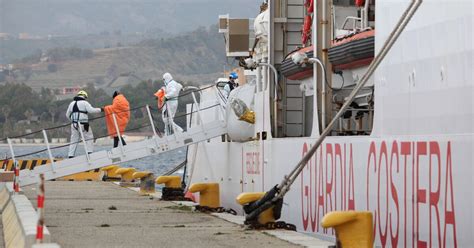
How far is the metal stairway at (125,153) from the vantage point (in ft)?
85.0

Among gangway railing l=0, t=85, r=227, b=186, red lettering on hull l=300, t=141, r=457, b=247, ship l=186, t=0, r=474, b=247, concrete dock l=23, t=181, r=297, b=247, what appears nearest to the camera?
ship l=186, t=0, r=474, b=247

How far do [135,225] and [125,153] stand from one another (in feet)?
25.2

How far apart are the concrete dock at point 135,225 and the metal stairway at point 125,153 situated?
1.62 ft

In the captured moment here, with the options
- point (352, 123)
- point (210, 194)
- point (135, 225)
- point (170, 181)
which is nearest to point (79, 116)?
point (170, 181)

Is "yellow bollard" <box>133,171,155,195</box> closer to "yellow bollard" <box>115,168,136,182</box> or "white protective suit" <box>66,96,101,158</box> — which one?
"white protective suit" <box>66,96,101,158</box>

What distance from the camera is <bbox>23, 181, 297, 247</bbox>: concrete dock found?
16.0 meters

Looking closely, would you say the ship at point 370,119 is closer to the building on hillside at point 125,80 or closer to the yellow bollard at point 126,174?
the yellow bollard at point 126,174

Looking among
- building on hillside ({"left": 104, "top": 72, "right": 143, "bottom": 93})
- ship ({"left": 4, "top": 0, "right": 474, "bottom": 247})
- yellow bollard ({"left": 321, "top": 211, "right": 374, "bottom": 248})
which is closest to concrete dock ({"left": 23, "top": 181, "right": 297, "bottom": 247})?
ship ({"left": 4, "top": 0, "right": 474, "bottom": 247})

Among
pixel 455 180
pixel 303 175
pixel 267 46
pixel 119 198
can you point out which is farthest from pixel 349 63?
pixel 119 198

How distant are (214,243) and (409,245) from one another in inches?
112

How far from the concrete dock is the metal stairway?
49 cm

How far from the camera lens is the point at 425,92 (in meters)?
13.4

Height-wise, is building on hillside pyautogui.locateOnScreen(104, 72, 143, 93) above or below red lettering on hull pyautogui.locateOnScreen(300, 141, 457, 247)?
above

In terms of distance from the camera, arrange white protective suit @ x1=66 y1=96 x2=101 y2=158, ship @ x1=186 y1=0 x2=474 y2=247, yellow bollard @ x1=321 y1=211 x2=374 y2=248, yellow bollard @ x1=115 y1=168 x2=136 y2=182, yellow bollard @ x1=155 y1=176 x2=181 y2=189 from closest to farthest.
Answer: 1. ship @ x1=186 y1=0 x2=474 y2=247
2. yellow bollard @ x1=321 y1=211 x2=374 y2=248
3. yellow bollard @ x1=155 y1=176 x2=181 y2=189
4. white protective suit @ x1=66 y1=96 x2=101 y2=158
5. yellow bollard @ x1=115 y1=168 x2=136 y2=182
